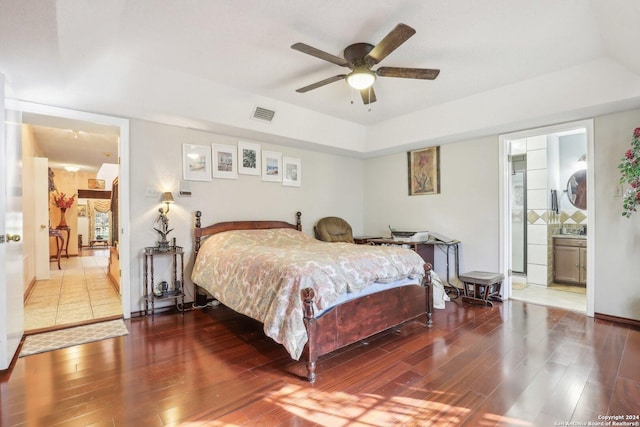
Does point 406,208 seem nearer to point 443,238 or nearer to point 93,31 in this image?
point 443,238

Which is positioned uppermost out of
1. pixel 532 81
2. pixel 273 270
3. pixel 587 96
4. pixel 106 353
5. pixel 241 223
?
pixel 532 81

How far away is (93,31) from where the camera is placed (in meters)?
2.20

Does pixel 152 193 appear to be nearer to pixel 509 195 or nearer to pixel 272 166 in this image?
pixel 272 166

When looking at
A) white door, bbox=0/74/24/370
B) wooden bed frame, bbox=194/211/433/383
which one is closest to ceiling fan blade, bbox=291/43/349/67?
wooden bed frame, bbox=194/211/433/383

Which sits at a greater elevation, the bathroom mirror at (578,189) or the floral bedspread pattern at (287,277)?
the bathroom mirror at (578,189)

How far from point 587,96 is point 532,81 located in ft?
1.83

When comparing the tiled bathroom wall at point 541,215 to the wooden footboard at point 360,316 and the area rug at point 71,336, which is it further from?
the area rug at point 71,336

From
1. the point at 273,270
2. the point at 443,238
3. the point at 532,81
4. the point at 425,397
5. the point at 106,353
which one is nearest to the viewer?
the point at 425,397

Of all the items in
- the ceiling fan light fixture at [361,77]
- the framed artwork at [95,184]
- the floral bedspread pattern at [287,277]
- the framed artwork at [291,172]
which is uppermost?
the ceiling fan light fixture at [361,77]

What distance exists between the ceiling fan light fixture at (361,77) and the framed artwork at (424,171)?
2.59 metres

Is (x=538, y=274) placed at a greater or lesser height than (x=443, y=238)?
lesser

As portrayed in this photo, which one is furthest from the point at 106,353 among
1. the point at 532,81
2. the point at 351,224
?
the point at 532,81

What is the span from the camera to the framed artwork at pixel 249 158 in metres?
4.54

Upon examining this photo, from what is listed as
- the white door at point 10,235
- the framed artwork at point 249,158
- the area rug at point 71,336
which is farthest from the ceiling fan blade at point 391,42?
the area rug at point 71,336
